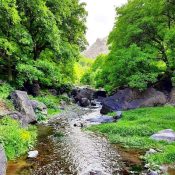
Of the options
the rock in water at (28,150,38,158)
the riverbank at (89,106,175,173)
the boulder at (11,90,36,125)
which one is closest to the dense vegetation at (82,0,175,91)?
the riverbank at (89,106,175,173)

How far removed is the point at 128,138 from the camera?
20.6 m

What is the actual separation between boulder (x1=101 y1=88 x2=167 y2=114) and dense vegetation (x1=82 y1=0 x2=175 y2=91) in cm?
126

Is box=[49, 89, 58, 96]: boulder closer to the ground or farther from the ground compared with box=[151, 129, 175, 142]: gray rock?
farther from the ground

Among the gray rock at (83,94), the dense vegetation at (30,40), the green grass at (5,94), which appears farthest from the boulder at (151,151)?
the gray rock at (83,94)

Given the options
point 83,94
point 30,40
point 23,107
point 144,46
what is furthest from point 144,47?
point 83,94

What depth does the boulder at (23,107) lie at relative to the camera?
2484 cm

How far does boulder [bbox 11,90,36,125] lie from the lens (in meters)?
24.8

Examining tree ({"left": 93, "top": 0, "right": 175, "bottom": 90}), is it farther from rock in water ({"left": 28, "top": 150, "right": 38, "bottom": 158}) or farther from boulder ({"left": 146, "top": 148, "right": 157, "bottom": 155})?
rock in water ({"left": 28, "top": 150, "right": 38, "bottom": 158})

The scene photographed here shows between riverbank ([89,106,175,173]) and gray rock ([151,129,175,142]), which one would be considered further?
gray rock ([151,129,175,142])

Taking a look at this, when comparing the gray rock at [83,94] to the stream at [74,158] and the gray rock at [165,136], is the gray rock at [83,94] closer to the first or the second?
the stream at [74,158]

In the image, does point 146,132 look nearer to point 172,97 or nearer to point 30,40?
point 172,97

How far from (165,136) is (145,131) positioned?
2427 mm

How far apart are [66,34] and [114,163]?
35047 mm

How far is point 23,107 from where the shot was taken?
25.6m
